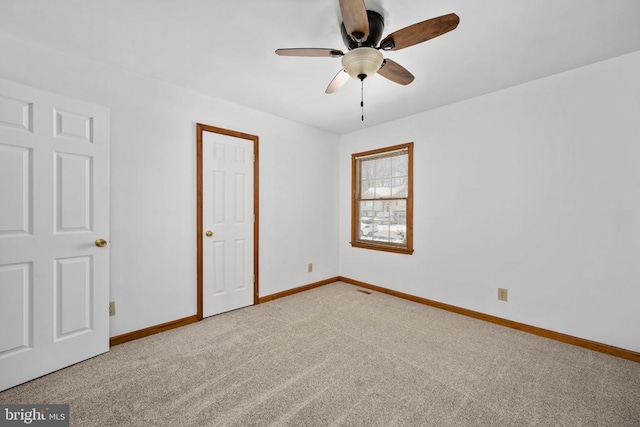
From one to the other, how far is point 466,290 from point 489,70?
90.0 inches

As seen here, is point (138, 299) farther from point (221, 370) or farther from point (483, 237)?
point (483, 237)

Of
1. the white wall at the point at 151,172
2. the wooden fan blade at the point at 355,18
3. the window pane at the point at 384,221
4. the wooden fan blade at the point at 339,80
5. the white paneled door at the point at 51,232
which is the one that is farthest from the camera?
the window pane at the point at 384,221

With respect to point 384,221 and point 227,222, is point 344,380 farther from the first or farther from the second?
point 384,221

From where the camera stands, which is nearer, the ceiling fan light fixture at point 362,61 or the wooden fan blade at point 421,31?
the wooden fan blade at point 421,31

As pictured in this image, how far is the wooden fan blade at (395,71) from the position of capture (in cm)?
189

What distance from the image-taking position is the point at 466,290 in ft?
10.1

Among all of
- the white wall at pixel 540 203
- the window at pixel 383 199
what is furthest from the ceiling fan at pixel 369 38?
the window at pixel 383 199

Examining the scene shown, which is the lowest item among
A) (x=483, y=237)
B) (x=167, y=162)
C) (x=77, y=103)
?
(x=483, y=237)

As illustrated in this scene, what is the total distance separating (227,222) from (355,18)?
7.90 feet

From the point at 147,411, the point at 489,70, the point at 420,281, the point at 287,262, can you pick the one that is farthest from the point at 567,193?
the point at 147,411

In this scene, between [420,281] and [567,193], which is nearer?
[567,193]
